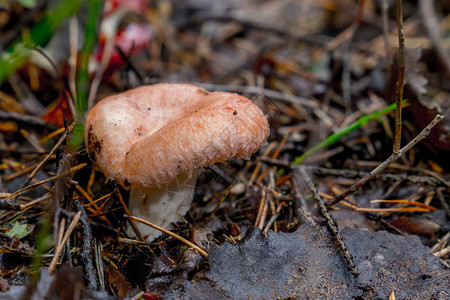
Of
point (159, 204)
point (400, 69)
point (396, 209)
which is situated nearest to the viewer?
point (400, 69)

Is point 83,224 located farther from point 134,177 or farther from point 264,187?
point 264,187

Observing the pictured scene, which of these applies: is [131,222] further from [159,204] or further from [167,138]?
[167,138]

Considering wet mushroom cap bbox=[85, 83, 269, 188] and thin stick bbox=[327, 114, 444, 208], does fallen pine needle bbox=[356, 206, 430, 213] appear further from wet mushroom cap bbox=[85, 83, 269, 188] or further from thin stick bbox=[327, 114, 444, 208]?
wet mushroom cap bbox=[85, 83, 269, 188]

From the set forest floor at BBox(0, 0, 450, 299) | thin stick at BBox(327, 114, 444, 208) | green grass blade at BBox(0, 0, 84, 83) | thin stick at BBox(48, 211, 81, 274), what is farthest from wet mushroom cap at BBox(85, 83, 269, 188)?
thin stick at BBox(327, 114, 444, 208)

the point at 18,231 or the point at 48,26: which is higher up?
the point at 48,26

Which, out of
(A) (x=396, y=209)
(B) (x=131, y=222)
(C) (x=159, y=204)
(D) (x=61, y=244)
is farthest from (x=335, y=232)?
(D) (x=61, y=244)
